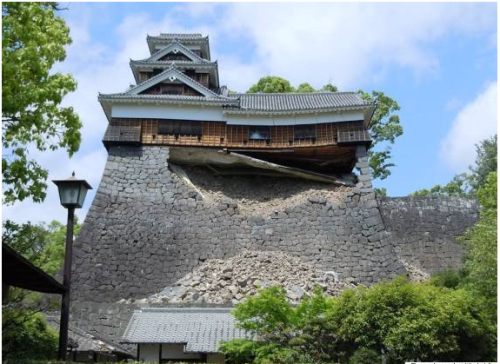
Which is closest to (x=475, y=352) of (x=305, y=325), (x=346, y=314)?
A: (x=346, y=314)

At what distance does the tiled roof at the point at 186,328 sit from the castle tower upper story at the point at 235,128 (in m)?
11.7

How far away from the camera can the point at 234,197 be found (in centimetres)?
2852

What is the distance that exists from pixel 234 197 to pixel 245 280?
23.5 feet

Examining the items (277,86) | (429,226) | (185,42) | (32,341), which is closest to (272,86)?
(277,86)

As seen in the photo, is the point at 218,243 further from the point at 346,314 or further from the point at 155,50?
the point at 155,50

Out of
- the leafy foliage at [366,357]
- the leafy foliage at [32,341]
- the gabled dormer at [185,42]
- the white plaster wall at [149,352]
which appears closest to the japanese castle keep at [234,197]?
the gabled dormer at [185,42]

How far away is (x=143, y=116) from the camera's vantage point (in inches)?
1112

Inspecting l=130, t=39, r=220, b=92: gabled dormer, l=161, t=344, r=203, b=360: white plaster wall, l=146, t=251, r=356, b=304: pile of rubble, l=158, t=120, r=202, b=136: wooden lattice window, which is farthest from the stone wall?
l=161, t=344, r=203, b=360: white plaster wall

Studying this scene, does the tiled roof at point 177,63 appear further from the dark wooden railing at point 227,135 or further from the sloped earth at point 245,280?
the sloped earth at point 245,280

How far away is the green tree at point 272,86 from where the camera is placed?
38500 millimetres

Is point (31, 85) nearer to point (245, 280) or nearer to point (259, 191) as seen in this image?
point (245, 280)

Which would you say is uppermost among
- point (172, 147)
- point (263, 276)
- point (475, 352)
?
point (172, 147)

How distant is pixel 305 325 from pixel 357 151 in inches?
580

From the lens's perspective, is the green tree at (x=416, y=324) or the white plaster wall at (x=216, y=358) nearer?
the green tree at (x=416, y=324)
